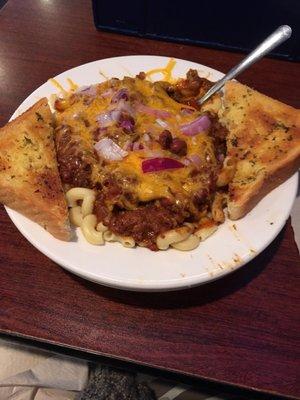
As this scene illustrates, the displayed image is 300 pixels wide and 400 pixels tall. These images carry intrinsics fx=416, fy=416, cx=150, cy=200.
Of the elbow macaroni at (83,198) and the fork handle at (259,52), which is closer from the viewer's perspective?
the elbow macaroni at (83,198)

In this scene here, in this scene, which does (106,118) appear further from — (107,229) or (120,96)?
(107,229)

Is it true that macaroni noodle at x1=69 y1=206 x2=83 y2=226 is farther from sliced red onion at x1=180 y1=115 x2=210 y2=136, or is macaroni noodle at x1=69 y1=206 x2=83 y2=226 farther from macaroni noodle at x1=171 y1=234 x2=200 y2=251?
sliced red onion at x1=180 y1=115 x2=210 y2=136

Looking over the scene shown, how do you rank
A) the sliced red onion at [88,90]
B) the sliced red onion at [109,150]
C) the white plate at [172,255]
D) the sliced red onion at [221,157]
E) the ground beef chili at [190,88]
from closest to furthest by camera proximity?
the white plate at [172,255]
the sliced red onion at [109,150]
the sliced red onion at [221,157]
the sliced red onion at [88,90]
the ground beef chili at [190,88]

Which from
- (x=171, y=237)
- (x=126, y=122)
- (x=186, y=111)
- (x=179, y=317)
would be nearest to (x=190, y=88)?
(x=186, y=111)

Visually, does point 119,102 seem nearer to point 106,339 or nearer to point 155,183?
point 155,183

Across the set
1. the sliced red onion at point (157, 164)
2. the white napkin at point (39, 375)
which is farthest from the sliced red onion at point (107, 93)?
the white napkin at point (39, 375)

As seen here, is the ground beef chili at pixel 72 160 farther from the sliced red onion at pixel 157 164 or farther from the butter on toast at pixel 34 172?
the sliced red onion at pixel 157 164
